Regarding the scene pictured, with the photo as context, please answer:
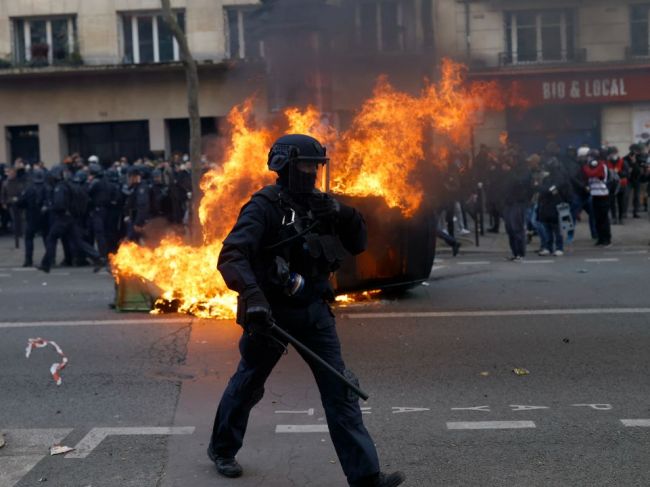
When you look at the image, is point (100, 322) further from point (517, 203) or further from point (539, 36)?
point (539, 36)

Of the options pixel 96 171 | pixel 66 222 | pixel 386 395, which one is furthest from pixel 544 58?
pixel 386 395

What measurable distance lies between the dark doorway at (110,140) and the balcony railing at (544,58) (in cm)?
1058

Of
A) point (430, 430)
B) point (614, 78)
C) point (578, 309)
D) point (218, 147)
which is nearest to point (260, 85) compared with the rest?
point (218, 147)

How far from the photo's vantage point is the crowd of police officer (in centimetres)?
1491

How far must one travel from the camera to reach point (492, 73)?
68.7 feet

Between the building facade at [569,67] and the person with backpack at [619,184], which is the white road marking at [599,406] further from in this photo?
the building facade at [569,67]

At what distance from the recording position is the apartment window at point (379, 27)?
38.9 ft

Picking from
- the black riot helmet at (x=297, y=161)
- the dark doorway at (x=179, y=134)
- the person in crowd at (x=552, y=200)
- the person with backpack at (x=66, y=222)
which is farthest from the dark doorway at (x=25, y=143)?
the black riot helmet at (x=297, y=161)

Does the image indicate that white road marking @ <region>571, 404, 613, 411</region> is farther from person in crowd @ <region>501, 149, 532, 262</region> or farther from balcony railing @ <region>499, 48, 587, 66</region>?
balcony railing @ <region>499, 48, 587, 66</region>

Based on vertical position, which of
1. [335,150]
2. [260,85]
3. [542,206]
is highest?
[260,85]

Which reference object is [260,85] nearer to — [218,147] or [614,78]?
[218,147]

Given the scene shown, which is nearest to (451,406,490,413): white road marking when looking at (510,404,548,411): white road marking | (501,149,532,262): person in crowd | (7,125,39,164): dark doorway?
(510,404,548,411): white road marking

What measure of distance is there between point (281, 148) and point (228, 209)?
4923 mm

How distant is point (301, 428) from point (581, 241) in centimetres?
1223
